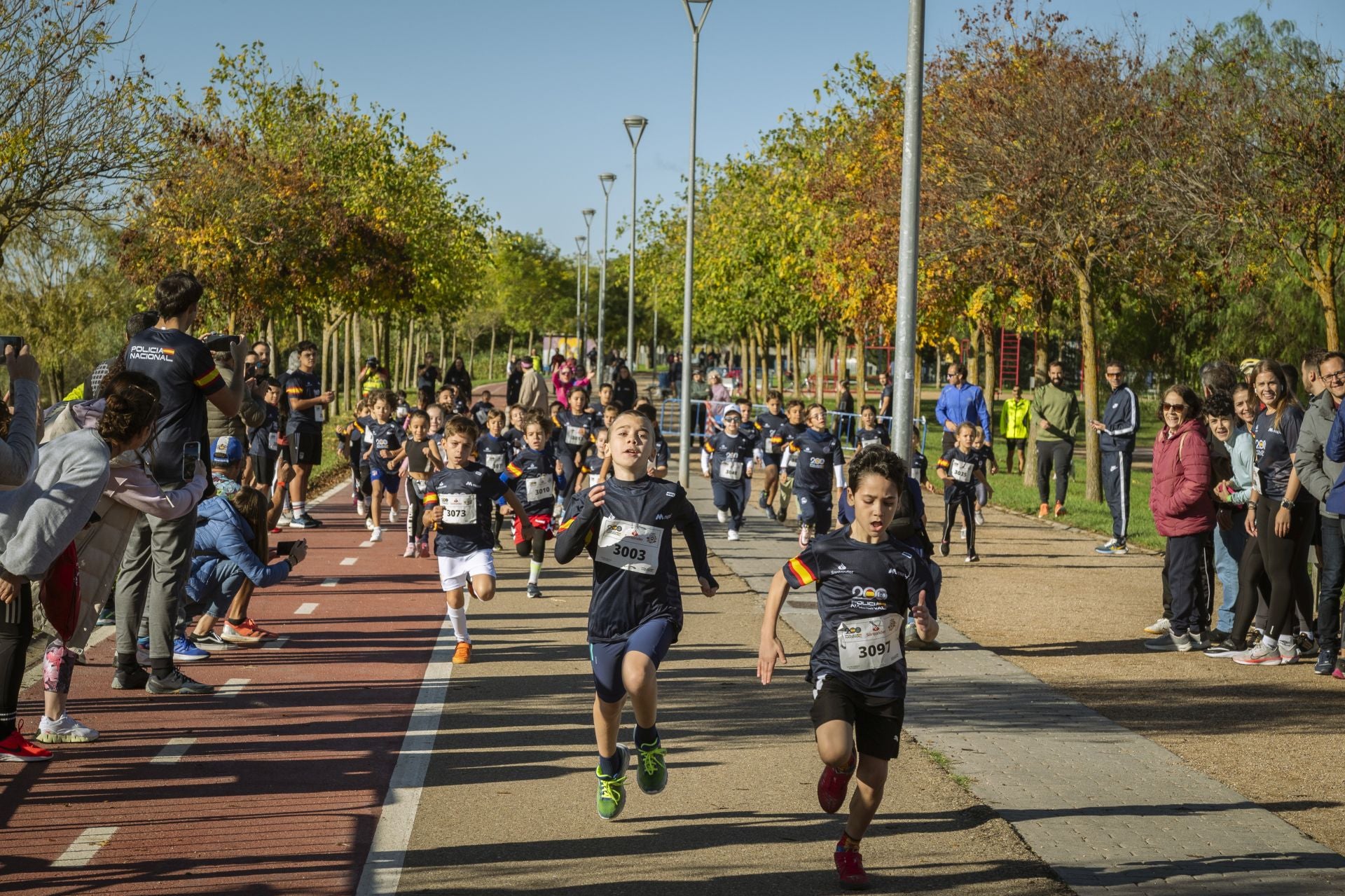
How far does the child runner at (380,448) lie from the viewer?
54.8 feet

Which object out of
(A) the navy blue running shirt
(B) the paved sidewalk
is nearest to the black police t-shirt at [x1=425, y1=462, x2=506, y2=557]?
(B) the paved sidewalk

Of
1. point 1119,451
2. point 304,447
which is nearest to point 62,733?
point 304,447

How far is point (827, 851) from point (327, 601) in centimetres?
717

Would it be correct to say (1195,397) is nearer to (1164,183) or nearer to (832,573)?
(832,573)

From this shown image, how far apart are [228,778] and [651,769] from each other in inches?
77.8

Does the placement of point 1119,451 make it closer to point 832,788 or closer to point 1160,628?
point 1160,628

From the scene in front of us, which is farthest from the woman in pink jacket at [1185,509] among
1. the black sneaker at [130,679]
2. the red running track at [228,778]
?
the black sneaker at [130,679]

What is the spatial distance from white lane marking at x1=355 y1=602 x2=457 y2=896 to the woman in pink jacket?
521cm

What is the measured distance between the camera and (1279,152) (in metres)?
19.2

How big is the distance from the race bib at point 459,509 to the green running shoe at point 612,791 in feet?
13.7

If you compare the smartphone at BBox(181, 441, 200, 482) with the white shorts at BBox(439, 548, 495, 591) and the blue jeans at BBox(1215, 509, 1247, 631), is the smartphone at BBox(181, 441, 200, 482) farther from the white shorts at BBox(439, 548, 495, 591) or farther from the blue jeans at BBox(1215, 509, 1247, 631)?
the blue jeans at BBox(1215, 509, 1247, 631)

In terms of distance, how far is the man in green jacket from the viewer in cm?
1942

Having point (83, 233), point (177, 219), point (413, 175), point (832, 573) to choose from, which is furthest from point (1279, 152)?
point (83, 233)

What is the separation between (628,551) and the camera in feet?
20.6
